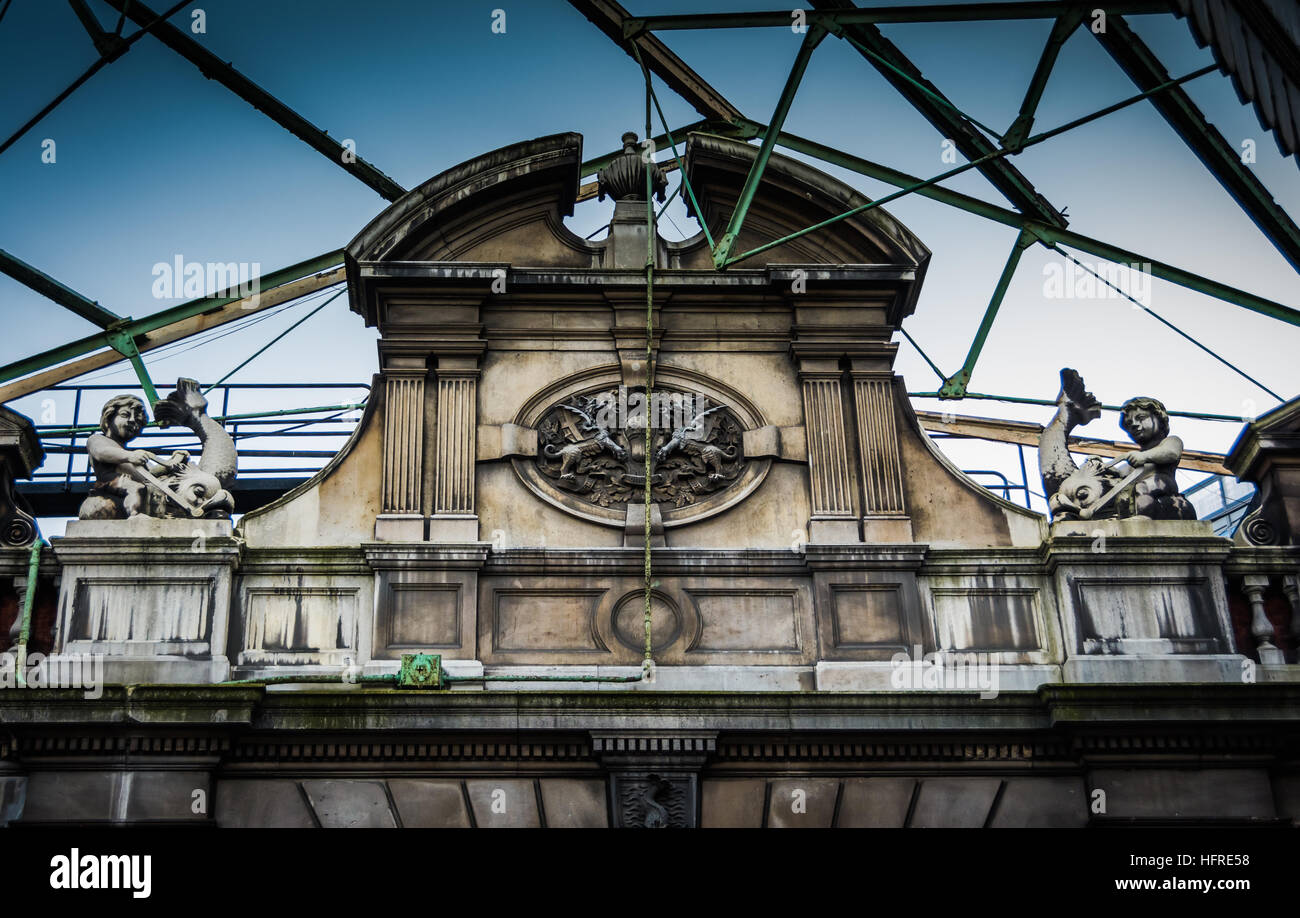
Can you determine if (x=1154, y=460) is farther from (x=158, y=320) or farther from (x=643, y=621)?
(x=158, y=320)

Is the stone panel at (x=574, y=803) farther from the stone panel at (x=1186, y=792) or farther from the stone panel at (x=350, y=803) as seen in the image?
the stone panel at (x=1186, y=792)

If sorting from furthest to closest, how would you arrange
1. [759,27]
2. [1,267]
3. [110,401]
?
[1,267] → [759,27] → [110,401]

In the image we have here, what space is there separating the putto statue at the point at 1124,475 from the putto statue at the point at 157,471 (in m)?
6.87

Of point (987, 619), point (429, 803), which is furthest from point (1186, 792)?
point (429, 803)

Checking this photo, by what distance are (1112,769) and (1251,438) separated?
340cm

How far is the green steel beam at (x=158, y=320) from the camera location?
17328mm

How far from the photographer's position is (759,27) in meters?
15.4

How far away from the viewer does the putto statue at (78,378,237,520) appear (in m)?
14.0

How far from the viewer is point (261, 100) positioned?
18.8 meters

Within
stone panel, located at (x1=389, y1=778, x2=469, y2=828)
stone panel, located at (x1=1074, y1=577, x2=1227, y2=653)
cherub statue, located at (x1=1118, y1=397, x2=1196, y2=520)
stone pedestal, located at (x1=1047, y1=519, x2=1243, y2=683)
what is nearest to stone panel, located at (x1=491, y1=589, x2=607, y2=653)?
stone panel, located at (x1=389, y1=778, x2=469, y2=828)

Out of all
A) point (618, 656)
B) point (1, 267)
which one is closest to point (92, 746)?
point (618, 656)

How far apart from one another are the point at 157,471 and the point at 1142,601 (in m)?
8.10

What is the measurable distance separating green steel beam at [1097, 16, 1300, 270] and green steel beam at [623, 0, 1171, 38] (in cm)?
127
